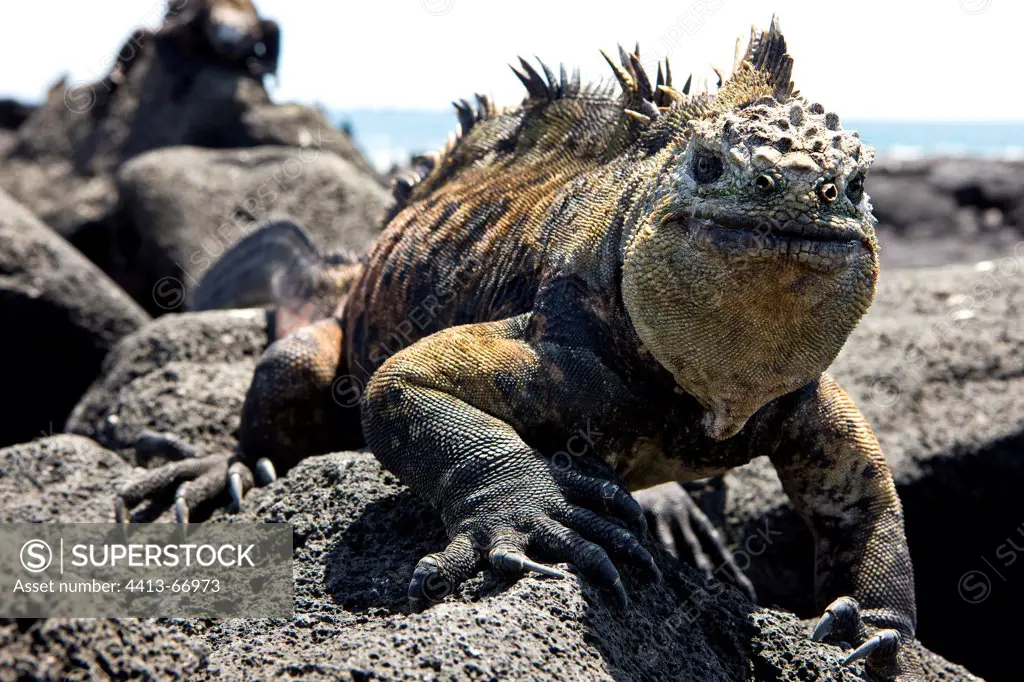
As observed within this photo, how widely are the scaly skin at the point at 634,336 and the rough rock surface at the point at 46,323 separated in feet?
10.4

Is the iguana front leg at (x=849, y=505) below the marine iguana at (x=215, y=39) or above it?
below

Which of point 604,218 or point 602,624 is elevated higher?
point 604,218

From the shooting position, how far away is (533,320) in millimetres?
3092

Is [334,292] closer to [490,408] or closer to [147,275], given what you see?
[490,408]

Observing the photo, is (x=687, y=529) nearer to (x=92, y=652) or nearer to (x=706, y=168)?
(x=706, y=168)

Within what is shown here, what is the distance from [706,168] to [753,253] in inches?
11.9

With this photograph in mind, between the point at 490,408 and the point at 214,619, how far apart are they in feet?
3.05

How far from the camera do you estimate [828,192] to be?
95.2 inches

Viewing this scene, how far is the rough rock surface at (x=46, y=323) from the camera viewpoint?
638 cm

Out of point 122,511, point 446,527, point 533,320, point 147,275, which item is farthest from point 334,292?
point 147,275

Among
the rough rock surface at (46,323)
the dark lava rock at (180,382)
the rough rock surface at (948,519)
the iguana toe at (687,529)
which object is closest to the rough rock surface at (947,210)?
the rough rock surface at (948,519)
